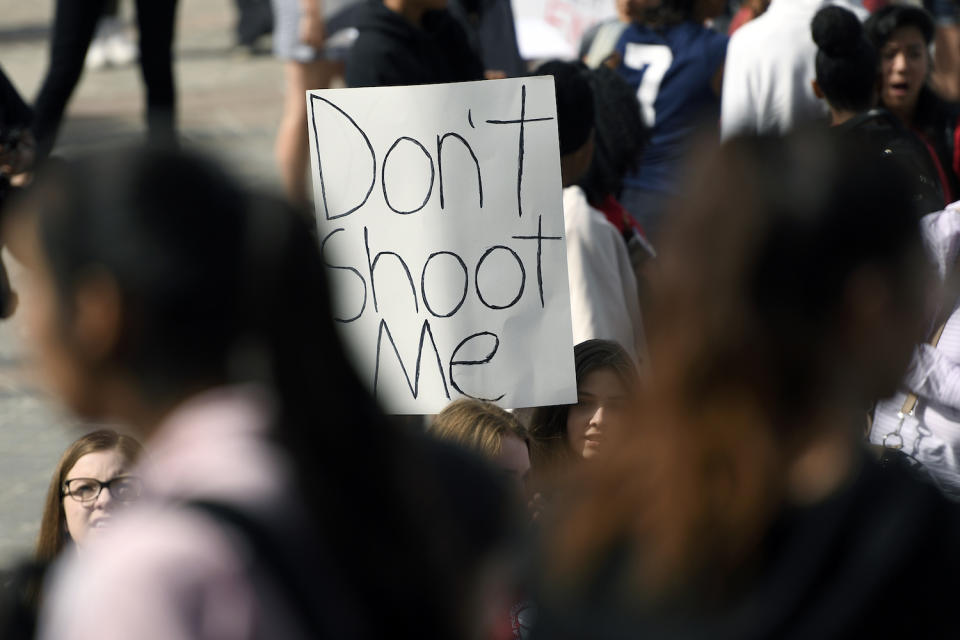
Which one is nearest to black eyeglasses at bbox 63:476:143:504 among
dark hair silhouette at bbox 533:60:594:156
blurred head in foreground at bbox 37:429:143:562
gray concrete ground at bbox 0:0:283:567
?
blurred head in foreground at bbox 37:429:143:562

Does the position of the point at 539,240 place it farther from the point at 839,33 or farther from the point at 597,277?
the point at 839,33

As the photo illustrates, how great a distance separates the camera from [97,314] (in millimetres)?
1246

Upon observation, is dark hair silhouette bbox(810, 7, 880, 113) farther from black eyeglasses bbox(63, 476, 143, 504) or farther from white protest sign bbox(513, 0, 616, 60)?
black eyeglasses bbox(63, 476, 143, 504)

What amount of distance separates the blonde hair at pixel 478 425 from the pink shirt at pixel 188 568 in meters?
1.45

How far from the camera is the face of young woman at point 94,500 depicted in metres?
2.58

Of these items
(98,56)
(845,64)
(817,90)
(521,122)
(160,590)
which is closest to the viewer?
(160,590)

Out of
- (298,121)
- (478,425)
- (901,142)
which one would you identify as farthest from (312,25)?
(478,425)

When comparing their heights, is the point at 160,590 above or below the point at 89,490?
above

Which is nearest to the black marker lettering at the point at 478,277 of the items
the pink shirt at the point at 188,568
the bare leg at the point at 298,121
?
the pink shirt at the point at 188,568

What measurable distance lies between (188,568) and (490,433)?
1.61 m

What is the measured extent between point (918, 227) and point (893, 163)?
80 mm

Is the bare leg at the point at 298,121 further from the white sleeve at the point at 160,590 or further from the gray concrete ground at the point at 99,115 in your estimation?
the white sleeve at the point at 160,590

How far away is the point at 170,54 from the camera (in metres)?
5.51

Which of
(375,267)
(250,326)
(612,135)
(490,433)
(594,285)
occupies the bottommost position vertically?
(490,433)
